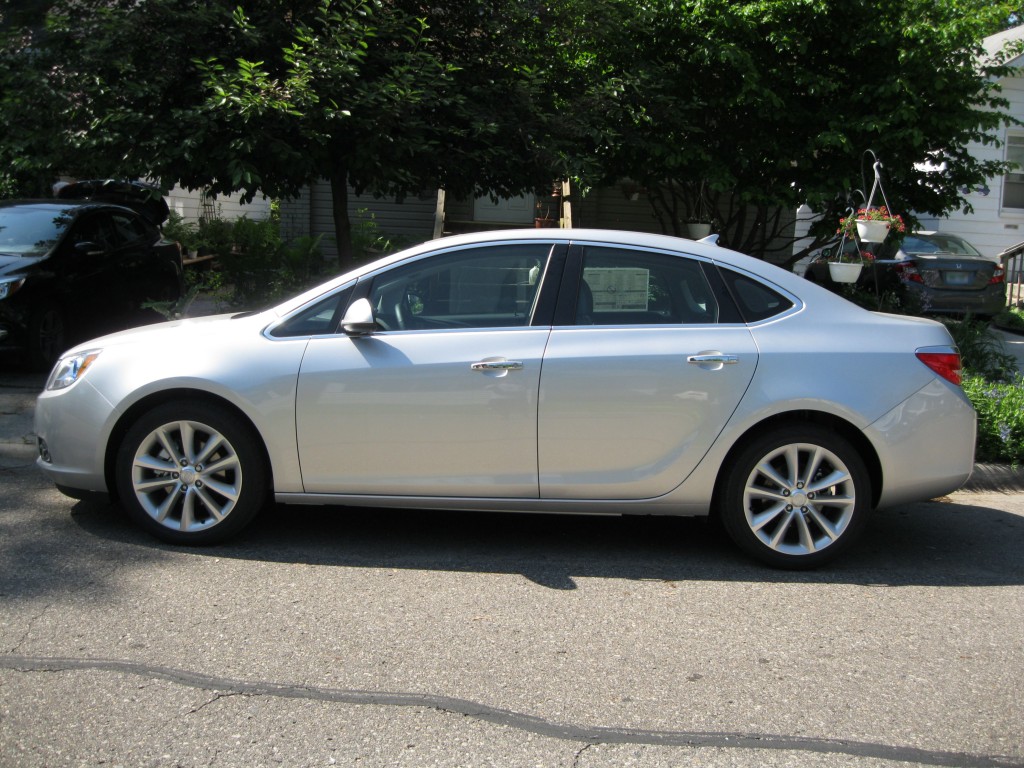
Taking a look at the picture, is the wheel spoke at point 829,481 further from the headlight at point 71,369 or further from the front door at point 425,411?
the headlight at point 71,369

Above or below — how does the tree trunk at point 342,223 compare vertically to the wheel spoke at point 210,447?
above

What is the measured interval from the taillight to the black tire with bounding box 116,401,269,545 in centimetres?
335

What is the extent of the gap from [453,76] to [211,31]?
201cm

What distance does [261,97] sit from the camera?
7402 mm

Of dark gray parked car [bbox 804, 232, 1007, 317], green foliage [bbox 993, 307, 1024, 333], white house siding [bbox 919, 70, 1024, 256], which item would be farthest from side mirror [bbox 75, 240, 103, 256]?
white house siding [bbox 919, 70, 1024, 256]

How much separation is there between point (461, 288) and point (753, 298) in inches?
58.7

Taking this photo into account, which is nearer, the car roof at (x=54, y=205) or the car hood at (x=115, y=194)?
the car roof at (x=54, y=205)

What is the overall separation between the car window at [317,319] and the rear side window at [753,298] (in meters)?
1.96

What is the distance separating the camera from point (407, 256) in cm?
527

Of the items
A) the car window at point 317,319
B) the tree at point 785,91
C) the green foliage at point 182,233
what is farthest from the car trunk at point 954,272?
the car window at point 317,319

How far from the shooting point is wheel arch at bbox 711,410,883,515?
5.04 meters

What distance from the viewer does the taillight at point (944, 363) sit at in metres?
5.04

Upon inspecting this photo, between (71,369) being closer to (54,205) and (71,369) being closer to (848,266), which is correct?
(54,205)

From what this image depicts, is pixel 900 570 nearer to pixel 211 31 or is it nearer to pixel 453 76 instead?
pixel 453 76
